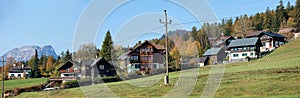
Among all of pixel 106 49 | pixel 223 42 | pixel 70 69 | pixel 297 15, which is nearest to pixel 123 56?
pixel 106 49

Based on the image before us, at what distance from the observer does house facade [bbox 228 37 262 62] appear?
188 ft

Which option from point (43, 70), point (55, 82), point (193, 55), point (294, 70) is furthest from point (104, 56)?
point (294, 70)

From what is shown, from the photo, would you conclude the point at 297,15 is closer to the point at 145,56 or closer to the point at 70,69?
the point at 145,56

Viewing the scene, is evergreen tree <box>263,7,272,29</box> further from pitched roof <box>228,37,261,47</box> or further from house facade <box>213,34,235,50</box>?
pitched roof <box>228,37,261,47</box>

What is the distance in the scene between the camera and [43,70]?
78000 mm

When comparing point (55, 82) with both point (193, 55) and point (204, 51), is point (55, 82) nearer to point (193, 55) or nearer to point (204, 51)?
point (193, 55)

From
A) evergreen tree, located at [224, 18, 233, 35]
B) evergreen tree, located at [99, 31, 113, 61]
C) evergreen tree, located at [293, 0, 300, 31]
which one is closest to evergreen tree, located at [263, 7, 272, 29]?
evergreen tree, located at [293, 0, 300, 31]

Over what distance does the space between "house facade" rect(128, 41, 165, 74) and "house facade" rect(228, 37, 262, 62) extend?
1177cm

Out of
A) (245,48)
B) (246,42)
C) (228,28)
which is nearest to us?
(245,48)

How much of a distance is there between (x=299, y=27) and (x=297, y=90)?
6827 centimetres

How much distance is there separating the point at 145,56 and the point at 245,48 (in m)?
16.6

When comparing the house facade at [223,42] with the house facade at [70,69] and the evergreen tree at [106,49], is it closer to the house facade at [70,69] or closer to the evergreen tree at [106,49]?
the evergreen tree at [106,49]

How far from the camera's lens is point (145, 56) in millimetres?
59969

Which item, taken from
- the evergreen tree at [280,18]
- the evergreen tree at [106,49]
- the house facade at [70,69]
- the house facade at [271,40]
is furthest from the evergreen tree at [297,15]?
the house facade at [70,69]
